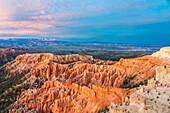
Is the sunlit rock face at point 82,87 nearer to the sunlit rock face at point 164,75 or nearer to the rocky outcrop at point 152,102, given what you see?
the rocky outcrop at point 152,102

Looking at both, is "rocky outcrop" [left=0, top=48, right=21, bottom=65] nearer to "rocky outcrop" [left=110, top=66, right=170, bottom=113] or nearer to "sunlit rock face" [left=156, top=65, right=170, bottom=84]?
"rocky outcrop" [left=110, top=66, right=170, bottom=113]

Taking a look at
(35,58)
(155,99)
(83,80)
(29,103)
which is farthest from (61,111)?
(35,58)

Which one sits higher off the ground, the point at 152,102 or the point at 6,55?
the point at 152,102

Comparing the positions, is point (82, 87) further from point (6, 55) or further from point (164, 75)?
point (6, 55)

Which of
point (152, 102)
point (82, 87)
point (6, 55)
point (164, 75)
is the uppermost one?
point (164, 75)

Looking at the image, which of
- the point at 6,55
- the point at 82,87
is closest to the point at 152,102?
the point at 82,87

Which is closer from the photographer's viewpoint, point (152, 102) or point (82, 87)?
point (152, 102)

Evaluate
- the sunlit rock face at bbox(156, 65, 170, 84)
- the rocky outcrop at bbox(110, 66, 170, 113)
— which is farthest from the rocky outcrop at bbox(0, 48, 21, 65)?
the sunlit rock face at bbox(156, 65, 170, 84)

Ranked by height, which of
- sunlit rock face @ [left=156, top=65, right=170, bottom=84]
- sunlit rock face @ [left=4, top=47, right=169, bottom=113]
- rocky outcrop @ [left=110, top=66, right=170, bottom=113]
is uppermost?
sunlit rock face @ [left=156, top=65, right=170, bottom=84]

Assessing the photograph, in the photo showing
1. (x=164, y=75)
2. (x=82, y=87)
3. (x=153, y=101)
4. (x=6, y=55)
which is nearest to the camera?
(x=153, y=101)
